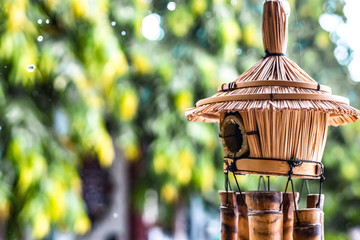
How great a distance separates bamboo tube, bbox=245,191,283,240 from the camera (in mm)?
720

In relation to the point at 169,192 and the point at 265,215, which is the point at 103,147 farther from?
the point at 265,215

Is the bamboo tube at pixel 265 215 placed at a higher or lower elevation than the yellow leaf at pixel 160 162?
lower

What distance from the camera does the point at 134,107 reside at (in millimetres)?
1848

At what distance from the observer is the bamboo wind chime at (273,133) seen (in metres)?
0.71

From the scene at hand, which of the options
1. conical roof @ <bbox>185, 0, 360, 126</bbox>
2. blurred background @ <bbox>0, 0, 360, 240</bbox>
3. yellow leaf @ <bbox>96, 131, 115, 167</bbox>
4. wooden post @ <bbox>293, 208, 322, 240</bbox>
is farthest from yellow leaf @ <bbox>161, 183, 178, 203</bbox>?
wooden post @ <bbox>293, 208, 322, 240</bbox>

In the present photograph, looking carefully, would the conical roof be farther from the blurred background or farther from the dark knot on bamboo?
the blurred background

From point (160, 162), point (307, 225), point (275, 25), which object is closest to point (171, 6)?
point (160, 162)

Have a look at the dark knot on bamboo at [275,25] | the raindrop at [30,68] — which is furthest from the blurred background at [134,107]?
the dark knot on bamboo at [275,25]

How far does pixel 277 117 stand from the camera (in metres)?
0.77

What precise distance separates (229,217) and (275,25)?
13.7 inches

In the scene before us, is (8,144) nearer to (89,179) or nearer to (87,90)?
(87,90)

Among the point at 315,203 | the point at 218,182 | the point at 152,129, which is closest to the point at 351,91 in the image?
the point at 218,182

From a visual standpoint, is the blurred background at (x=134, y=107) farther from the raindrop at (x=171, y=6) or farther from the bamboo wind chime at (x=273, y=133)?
the bamboo wind chime at (x=273, y=133)

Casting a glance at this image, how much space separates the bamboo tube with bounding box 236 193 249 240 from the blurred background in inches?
36.8
